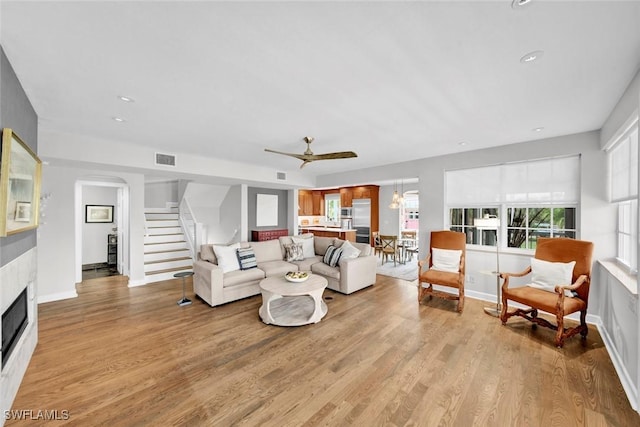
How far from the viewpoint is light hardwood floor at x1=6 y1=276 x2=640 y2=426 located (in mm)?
1851

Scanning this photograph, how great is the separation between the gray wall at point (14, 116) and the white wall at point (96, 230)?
4.92 meters

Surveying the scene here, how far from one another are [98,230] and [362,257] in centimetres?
694

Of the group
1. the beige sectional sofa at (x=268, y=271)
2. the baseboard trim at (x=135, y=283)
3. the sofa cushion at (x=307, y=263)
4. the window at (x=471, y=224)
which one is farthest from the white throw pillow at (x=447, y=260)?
the baseboard trim at (x=135, y=283)

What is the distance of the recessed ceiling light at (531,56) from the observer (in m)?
1.71

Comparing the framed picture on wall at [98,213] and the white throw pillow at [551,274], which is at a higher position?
the framed picture on wall at [98,213]

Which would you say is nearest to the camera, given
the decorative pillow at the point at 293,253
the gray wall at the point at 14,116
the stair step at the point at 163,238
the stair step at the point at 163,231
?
the gray wall at the point at 14,116

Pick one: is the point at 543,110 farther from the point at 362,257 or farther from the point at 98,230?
the point at 98,230

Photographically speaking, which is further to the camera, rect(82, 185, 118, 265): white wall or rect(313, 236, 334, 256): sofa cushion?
rect(82, 185, 118, 265): white wall

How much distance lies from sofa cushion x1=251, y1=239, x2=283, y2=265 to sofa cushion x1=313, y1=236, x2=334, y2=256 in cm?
87

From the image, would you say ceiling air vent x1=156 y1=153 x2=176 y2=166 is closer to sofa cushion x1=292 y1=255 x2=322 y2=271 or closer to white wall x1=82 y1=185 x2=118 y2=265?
sofa cushion x1=292 y1=255 x2=322 y2=271

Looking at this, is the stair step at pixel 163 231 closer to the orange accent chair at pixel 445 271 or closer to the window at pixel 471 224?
the orange accent chair at pixel 445 271

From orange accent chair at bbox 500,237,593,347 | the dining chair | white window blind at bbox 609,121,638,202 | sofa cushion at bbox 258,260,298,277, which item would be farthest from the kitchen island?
white window blind at bbox 609,121,638,202

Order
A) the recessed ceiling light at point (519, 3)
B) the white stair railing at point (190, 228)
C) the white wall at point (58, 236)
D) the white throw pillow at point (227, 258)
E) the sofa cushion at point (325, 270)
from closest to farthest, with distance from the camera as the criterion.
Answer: the recessed ceiling light at point (519, 3) → the white wall at point (58, 236) → the white throw pillow at point (227, 258) → the sofa cushion at point (325, 270) → the white stair railing at point (190, 228)

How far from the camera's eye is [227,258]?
4.28 metres
